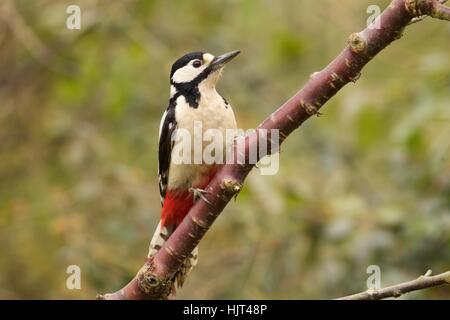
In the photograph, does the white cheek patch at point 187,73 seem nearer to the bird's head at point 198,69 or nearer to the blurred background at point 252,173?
the bird's head at point 198,69

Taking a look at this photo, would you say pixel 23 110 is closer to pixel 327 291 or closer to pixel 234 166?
pixel 327 291

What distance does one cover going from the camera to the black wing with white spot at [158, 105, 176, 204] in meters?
3.78

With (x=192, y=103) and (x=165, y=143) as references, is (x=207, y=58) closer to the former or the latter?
(x=192, y=103)

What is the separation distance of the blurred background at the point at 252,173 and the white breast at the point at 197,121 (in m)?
1.10

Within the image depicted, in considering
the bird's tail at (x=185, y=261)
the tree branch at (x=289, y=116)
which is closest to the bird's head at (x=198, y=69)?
the bird's tail at (x=185, y=261)

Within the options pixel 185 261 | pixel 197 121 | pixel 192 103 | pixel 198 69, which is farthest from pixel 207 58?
pixel 185 261

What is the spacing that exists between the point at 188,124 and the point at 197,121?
0.05 m

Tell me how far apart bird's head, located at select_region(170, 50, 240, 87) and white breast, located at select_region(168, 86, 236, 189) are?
100 mm

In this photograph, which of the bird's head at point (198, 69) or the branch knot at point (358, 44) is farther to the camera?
the bird's head at point (198, 69)

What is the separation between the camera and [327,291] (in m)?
4.95

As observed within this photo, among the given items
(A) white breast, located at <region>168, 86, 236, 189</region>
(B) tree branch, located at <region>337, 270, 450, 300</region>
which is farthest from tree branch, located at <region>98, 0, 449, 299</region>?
(A) white breast, located at <region>168, 86, 236, 189</region>

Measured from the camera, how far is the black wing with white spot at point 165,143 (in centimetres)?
378

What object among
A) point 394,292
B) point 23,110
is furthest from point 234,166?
point 23,110

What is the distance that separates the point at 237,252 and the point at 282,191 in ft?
2.59
